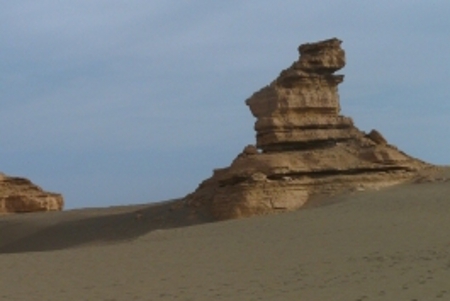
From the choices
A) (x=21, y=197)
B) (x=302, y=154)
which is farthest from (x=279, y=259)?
(x=21, y=197)

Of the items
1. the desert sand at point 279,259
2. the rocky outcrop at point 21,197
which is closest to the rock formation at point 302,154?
the desert sand at point 279,259

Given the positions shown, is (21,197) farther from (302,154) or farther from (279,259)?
(279,259)

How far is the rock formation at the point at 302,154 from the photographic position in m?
21.0

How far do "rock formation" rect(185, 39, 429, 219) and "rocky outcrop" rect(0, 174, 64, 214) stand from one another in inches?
505

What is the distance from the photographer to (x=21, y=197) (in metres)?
33.9

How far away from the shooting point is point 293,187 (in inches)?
828

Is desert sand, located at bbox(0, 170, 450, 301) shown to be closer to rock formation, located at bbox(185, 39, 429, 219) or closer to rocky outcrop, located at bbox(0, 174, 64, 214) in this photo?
rock formation, located at bbox(185, 39, 429, 219)

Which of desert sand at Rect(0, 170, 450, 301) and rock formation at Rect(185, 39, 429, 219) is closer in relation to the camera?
desert sand at Rect(0, 170, 450, 301)

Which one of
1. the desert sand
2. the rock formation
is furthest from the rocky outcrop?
the rock formation

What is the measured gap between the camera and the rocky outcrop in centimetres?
3369


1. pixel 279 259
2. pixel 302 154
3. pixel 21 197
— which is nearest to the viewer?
pixel 279 259

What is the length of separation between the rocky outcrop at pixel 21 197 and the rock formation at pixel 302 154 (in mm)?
12818

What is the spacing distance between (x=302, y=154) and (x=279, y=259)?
7.95 metres

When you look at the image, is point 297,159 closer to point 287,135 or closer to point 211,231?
point 287,135
